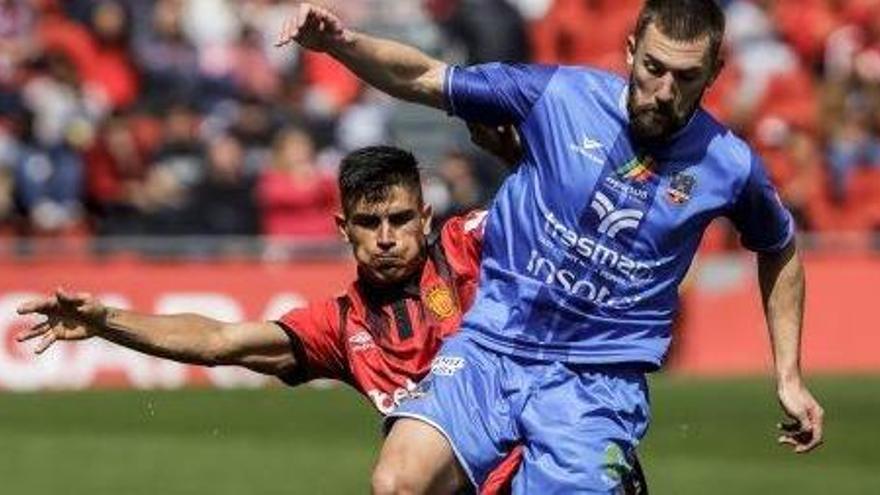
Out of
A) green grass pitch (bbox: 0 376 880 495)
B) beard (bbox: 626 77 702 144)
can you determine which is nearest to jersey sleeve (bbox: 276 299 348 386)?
beard (bbox: 626 77 702 144)

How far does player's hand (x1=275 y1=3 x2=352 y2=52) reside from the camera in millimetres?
7797

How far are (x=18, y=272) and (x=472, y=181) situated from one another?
13.1 feet

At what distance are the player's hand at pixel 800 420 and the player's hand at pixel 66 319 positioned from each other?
7.81ft

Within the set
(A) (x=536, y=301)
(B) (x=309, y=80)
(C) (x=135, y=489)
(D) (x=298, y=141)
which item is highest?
(B) (x=309, y=80)

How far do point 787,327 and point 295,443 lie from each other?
7281 millimetres

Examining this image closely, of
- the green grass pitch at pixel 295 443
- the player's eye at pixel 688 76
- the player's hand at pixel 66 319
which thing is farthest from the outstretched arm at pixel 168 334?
the green grass pitch at pixel 295 443

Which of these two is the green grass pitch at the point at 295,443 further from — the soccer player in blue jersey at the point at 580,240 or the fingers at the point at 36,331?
the soccer player in blue jersey at the point at 580,240

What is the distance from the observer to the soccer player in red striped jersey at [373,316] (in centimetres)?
841

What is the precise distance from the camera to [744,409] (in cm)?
1736

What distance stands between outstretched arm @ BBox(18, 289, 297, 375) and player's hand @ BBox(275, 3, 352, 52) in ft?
3.54

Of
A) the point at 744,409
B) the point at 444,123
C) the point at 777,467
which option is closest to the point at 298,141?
the point at 444,123

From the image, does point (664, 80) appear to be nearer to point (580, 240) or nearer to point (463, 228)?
point (580, 240)

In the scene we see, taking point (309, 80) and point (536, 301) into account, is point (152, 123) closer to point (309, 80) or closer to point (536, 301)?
point (309, 80)

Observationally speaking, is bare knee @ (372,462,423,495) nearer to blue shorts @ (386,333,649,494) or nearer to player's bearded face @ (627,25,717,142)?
blue shorts @ (386,333,649,494)
